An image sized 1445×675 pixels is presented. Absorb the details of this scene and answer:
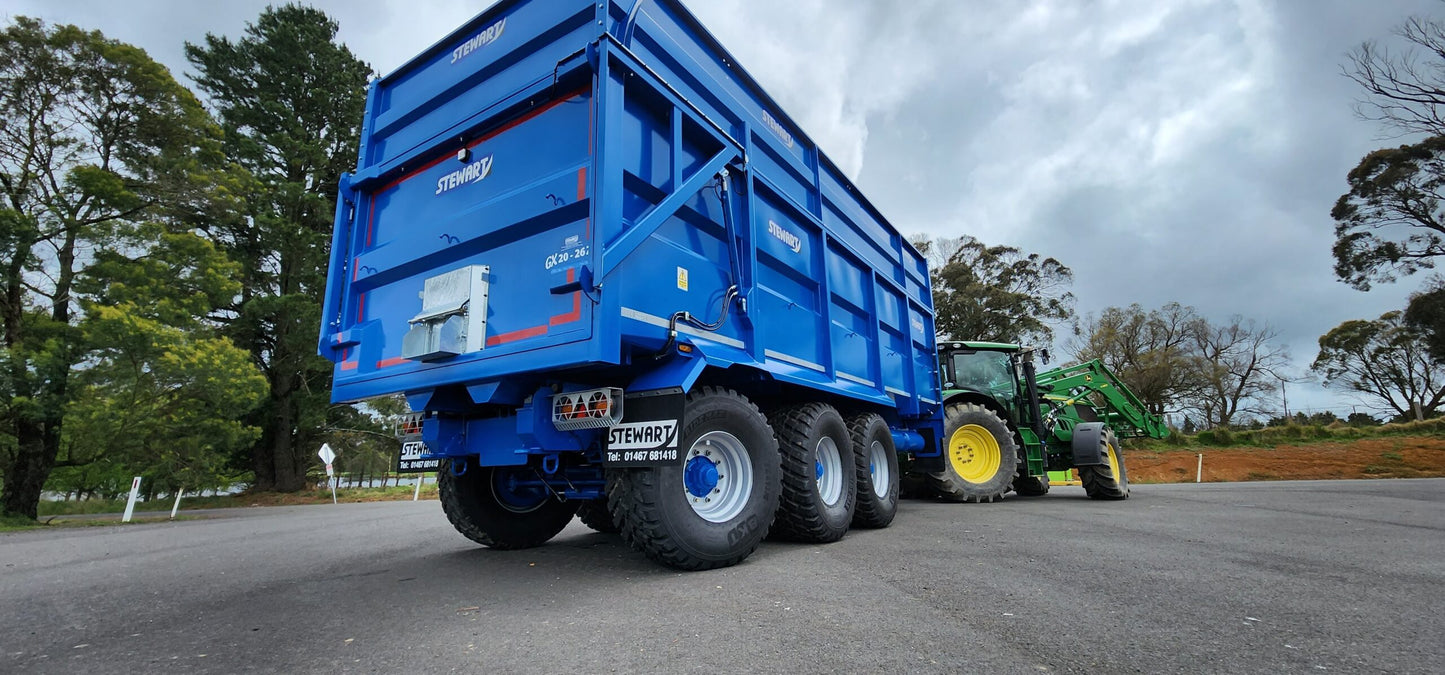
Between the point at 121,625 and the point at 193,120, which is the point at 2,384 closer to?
the point at 193,120

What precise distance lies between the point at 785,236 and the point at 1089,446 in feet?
22.3

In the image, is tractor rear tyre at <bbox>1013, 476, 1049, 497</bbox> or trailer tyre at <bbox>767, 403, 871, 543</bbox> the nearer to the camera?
trailer tyre at <bbox>767, 403, 871, 543</bbox>

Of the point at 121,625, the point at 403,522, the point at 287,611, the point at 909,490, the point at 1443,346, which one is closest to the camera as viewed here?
the point at 121,625

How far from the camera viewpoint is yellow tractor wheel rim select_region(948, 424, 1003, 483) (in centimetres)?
876

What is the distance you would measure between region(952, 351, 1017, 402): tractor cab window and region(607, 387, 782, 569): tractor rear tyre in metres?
6.43

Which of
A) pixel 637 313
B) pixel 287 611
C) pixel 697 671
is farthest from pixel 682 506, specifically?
pixel 287 611

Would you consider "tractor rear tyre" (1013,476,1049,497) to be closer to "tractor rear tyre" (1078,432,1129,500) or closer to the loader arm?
"tractor rear tyre" (1078,432,1129,500)

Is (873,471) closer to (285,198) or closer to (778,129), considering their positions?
(778,129)

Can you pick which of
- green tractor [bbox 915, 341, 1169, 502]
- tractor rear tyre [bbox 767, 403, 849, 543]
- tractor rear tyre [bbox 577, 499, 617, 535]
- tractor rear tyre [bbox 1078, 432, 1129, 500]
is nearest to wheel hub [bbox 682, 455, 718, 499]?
tractor rear tyre [bbox 767, 403, 849, 543]

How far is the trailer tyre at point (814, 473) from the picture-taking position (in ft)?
15.3

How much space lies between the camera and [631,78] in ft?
12.2

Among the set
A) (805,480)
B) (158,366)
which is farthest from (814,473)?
(158,366)

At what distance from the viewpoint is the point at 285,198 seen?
20.7 meters

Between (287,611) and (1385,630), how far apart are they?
4.98 m
